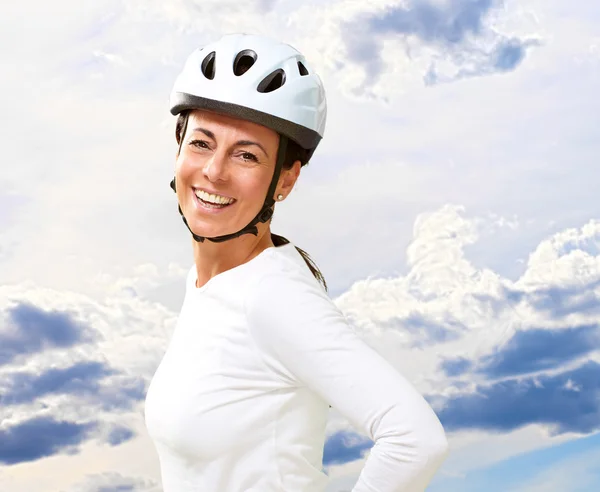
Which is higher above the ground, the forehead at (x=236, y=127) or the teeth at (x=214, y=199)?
the forehead at (x=236, y=127)

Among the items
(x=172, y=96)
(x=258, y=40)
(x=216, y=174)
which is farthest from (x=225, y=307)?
(x=258, y=40)

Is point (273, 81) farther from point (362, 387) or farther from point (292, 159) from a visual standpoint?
point (362, 387)

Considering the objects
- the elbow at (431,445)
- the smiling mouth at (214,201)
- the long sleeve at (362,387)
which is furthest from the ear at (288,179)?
the elbow at (431,445)

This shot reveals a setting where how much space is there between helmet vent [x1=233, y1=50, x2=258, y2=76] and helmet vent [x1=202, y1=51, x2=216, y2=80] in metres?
0.10

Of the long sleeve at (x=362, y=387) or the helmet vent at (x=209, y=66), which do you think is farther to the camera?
the helmet vent at (x=209, y=66)

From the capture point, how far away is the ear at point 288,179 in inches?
128

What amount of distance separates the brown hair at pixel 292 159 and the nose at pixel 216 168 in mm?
278

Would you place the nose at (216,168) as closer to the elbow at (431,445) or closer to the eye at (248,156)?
the eye at (248,156)

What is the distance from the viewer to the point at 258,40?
3.37 m

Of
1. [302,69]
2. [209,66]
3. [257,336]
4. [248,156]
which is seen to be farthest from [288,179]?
[257,336]

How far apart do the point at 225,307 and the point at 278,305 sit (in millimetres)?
333

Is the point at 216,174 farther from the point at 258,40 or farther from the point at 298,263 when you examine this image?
the point at 258,40

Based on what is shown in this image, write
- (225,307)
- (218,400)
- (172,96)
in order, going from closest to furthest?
(218,400) → (225,307) → (172,96)

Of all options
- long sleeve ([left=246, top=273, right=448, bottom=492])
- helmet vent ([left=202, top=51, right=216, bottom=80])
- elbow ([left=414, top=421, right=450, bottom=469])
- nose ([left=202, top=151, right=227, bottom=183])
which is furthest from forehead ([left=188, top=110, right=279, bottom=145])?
elbow ([left=414, top=421, right=450, bottom=469])
